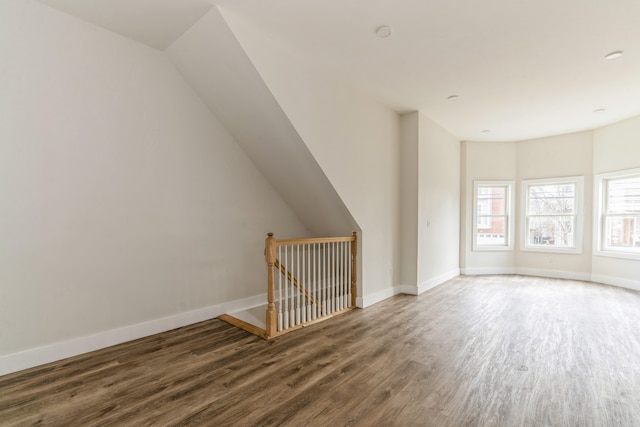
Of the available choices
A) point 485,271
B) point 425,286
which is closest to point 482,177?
point 485,271

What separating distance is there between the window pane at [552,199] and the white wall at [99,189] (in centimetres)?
614

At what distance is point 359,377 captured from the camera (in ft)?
7.70

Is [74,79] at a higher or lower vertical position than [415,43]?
lower

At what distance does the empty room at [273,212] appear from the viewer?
2193 mm

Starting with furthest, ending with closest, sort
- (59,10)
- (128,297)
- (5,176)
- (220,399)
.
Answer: (128,297), (59,10), (5,176), (220,399)

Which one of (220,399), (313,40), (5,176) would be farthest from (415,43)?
(5,176)

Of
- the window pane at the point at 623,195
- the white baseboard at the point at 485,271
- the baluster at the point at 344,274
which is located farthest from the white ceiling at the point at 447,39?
the white baseboard at the point at 485,271

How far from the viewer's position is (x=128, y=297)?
3.00 metres

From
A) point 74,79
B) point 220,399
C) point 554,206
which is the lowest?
point 220,399

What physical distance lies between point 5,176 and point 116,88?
1.17 metres

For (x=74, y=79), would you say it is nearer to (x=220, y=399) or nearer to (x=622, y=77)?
(x=220, y=399)

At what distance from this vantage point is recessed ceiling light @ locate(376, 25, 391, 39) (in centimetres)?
263

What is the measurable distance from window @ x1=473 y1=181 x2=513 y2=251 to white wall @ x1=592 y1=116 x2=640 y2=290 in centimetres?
145

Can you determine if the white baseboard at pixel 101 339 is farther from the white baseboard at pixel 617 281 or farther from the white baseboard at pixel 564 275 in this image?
the white baseboard at pixel 617 281
